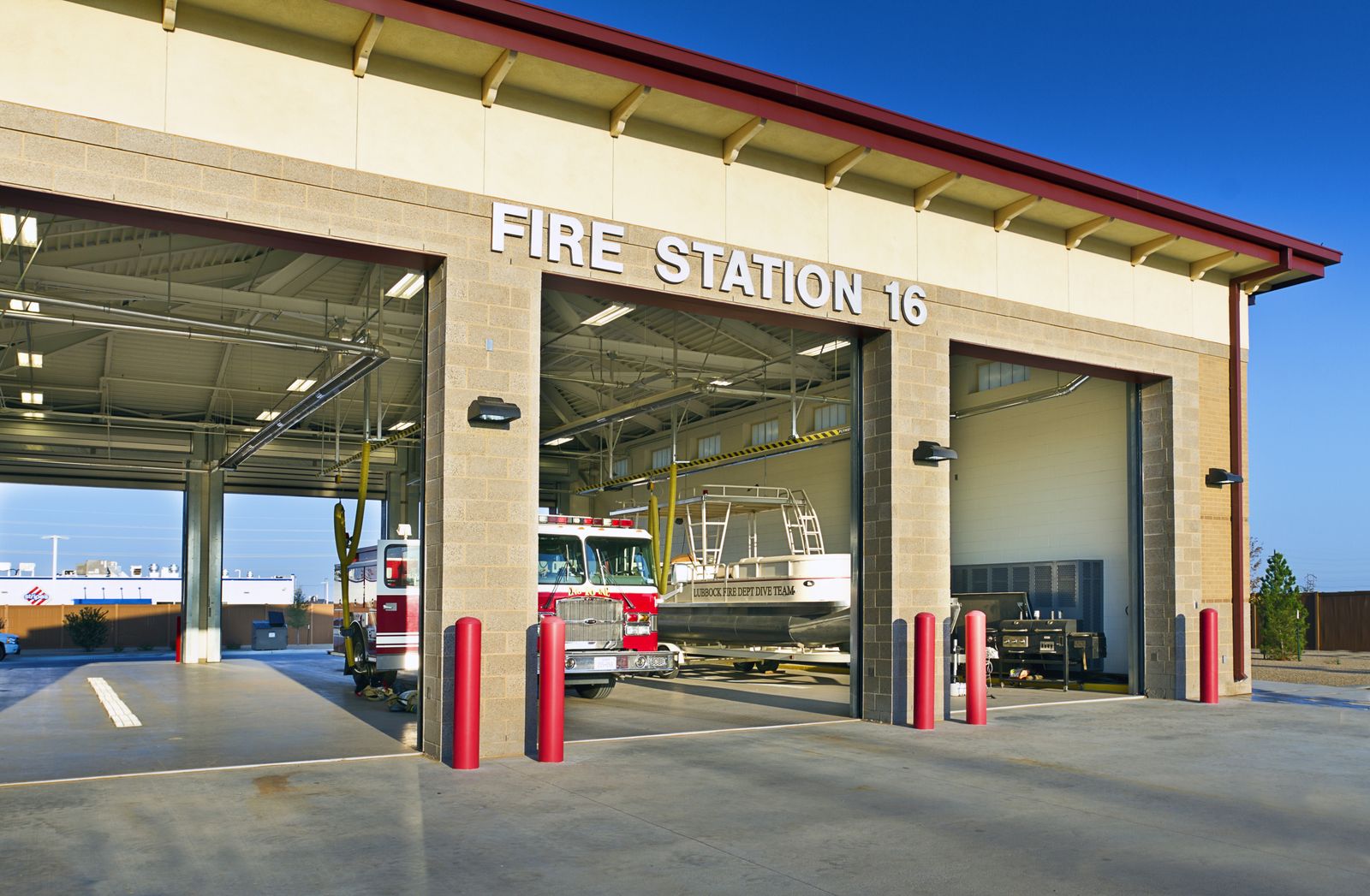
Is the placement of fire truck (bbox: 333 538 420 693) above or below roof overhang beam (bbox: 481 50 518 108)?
below

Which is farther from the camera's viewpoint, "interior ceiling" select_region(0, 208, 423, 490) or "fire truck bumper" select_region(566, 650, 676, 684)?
"interior ceiling" select_region(0, 208, 423, 490)

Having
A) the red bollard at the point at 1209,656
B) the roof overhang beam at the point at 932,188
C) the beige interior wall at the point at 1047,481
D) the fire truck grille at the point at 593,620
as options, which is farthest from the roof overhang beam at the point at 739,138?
the red bollard at the point at 1209,656

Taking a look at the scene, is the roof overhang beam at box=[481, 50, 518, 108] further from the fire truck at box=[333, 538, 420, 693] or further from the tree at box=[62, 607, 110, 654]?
the tree at box=[62, 607, 110, 654]

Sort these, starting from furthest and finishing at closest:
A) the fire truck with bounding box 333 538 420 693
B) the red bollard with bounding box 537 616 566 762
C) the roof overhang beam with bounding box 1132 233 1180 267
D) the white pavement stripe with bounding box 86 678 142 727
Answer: the fire truck with bounding box 333 538 420 693 → the roof overhang beam with bounding box 1132 233 1180 267 → the white pavement stripe with bounding box 86 678 142 727 → the red bollard with bounding box 537 616 566 762

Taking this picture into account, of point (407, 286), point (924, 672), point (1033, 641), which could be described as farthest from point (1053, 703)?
point (407, 286)

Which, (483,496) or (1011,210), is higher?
(1011,210)

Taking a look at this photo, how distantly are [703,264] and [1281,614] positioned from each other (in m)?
20.1

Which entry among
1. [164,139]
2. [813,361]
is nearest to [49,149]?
[164,139]

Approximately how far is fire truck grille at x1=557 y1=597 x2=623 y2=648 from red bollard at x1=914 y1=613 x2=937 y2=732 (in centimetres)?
392

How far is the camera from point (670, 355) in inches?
821

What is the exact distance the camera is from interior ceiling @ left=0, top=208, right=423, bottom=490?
15.1 metres

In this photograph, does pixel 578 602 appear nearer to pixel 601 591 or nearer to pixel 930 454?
pixel 601 591

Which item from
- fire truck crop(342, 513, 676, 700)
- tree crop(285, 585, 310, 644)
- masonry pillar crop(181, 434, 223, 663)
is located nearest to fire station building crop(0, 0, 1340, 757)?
fire truck crop(342, 513, 676, 700)

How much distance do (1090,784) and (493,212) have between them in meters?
6.60
